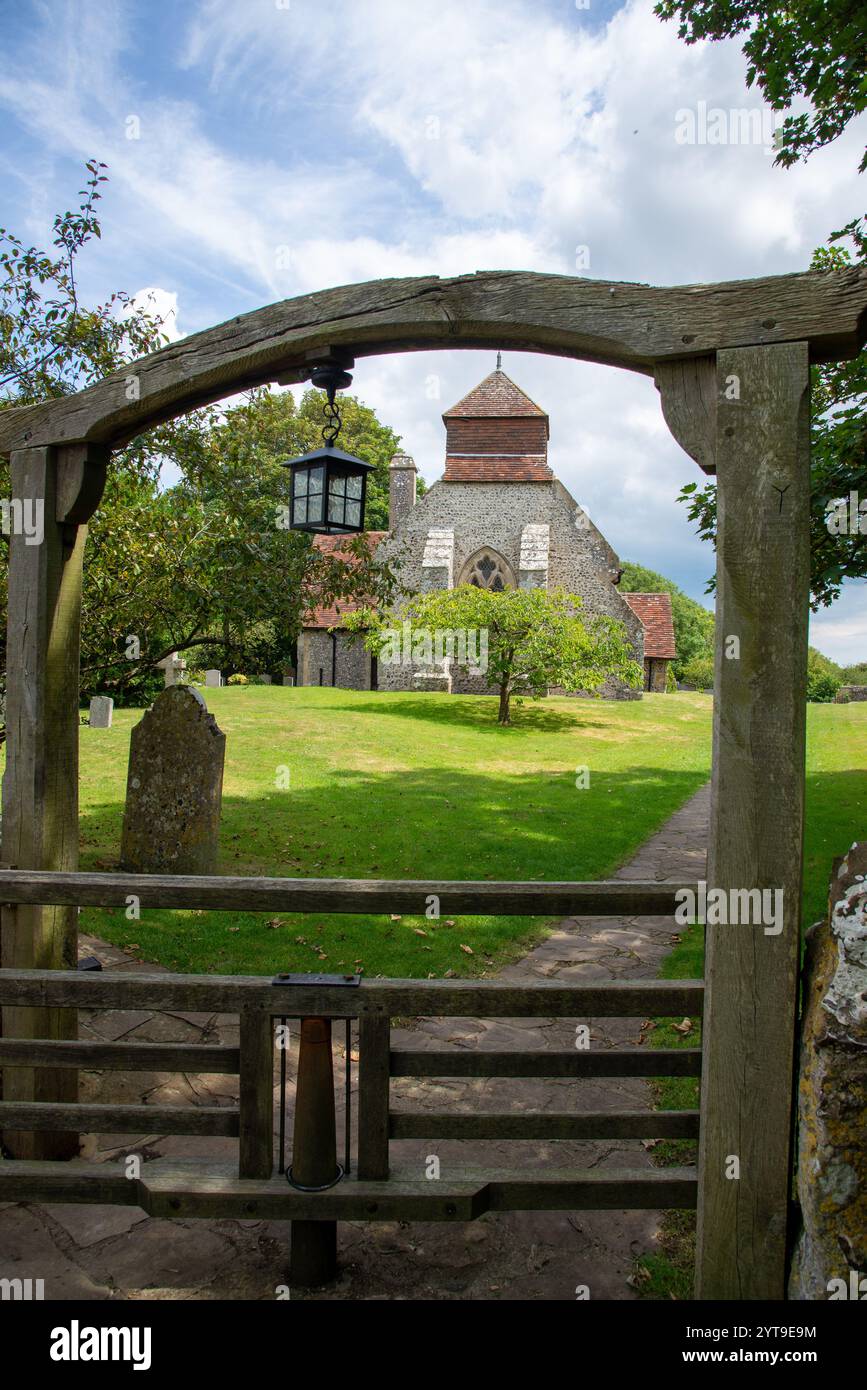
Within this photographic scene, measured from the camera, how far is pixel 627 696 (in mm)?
29578

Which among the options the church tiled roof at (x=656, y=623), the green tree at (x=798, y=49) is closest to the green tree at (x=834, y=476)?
the green tree at (x=798, y=49)

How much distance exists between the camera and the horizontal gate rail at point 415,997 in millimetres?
2971

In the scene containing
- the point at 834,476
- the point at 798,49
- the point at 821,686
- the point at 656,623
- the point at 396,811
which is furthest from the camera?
the point at 821,686

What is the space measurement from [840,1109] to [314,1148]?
5.66 feet

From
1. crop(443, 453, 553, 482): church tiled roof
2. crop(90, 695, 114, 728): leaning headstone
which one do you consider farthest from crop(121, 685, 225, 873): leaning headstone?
crop(443, 453, 553, 482): church tiled roof

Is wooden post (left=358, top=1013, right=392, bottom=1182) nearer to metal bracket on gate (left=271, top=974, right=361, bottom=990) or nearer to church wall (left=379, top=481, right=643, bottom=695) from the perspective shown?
metal bracket on gate (left=271, top=974, right=361, bottom=990)

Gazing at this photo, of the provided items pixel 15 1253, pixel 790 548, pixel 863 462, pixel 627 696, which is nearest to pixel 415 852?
pixel 863 462

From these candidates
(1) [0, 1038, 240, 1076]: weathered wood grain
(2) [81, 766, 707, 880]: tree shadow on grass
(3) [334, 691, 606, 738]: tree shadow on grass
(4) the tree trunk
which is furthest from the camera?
(4) the tree trunk

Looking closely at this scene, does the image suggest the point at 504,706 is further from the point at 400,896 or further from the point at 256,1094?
the point at 256,1094

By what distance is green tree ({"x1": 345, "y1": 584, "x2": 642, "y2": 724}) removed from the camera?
73.4 feet

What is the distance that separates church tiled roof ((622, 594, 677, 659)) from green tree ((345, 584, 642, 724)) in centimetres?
1149

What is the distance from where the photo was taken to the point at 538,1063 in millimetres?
3010

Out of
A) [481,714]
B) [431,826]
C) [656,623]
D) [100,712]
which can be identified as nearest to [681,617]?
[656,623]

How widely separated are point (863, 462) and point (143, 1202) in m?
6.56
